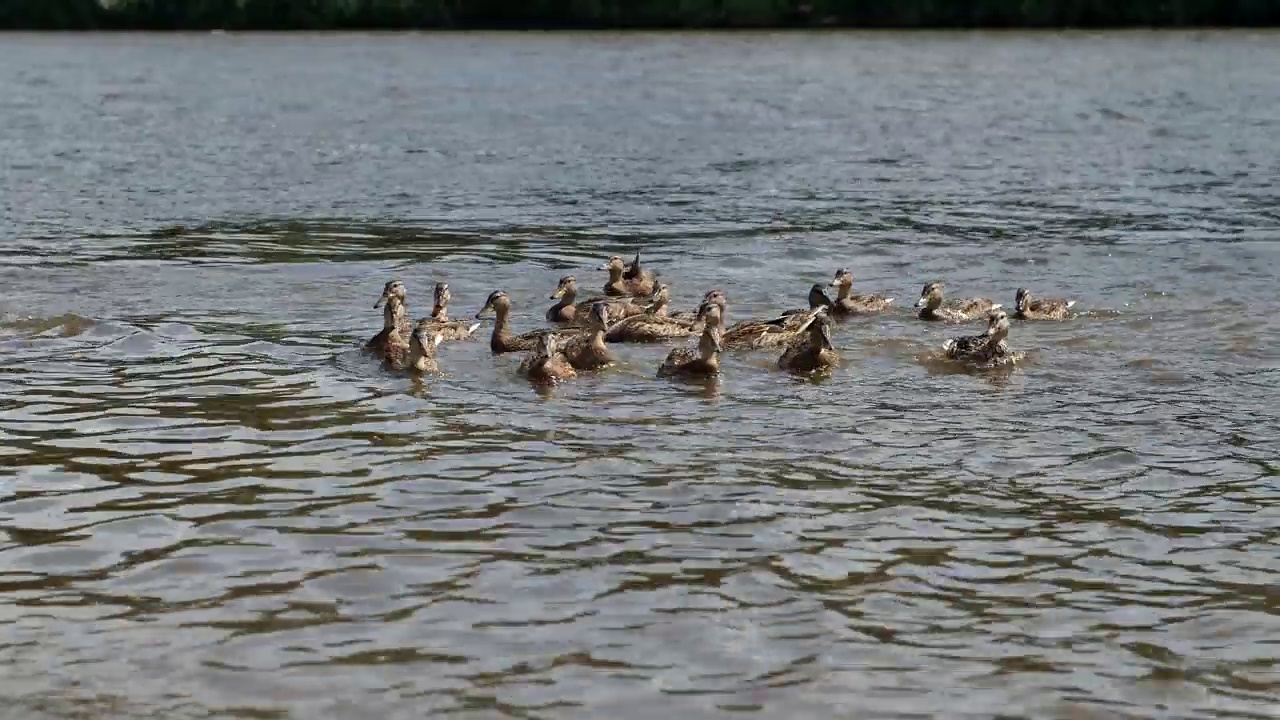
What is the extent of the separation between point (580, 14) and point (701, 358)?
60829 millimetres

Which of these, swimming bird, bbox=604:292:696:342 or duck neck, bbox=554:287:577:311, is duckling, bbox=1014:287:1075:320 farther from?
duck neck, bbox=554:287:577:311

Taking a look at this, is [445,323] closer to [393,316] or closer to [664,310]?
[393,316]

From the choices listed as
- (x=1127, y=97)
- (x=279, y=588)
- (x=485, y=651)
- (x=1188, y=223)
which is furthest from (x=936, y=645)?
(x=1127, y=97)

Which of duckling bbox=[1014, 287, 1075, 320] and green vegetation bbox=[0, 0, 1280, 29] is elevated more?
green vegetation bbox=[0, 0, 1280, 29]

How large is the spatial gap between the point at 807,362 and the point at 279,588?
613 cm

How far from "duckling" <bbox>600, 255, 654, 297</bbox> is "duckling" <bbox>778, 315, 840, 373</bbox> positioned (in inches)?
146

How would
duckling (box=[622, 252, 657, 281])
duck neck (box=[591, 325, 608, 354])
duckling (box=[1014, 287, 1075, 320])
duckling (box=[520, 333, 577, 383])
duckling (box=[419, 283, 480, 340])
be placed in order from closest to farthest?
duckling (box=[520, 333, 577, 383])
duck neck (box=[591, 325, 608, 354])
duckling (box=[419, 283, 480, 340])
duckling (box=[1014, 287, 1075, 320])
duckling (box=[622, 252, 657, 281])

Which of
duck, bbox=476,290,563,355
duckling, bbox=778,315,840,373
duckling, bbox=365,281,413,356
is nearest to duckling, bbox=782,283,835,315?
duckling, bbox=778,315,840,373

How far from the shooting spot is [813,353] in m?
14.5

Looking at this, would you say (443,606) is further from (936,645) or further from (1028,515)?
(1028,515)

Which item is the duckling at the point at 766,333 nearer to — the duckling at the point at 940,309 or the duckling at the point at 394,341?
the duckling at the point at 940,309

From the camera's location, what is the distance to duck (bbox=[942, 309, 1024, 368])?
14.7m

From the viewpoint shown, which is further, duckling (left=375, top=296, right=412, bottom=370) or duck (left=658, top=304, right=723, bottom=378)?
duckling (left=375, top=296, right=412, bottom=370)

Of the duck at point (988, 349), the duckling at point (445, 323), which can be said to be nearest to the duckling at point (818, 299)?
the duck at point (988, 349)
